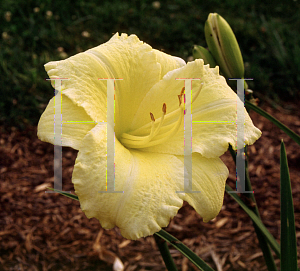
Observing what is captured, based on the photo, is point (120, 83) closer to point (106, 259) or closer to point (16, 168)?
point (106, 259)

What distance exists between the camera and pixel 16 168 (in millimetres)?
2053

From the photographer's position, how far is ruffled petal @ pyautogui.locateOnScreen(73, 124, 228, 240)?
629 millimetres

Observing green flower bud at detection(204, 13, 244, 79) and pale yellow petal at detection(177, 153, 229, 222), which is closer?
pale yellow petal at detection(177, 153, 229, 222)

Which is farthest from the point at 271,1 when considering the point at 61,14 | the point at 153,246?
the point at 153,246

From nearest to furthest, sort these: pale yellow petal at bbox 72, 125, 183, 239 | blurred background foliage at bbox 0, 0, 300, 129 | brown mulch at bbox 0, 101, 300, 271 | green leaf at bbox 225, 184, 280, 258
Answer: pale yellow petal at bbox 72, 125, 183, 239 < green leaf at bbox 225, 184, 280, 258 < brown mulch at bbox 0, 101, 300, 271 < blurred background foliage at bbox 0, 0, 300, 129

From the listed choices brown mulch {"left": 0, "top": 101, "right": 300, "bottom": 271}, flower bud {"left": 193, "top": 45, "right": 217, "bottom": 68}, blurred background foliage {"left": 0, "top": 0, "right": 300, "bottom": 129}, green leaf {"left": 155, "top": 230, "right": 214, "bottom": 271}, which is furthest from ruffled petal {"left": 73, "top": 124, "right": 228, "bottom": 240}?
blurred background foliage {"left": 0, "top": 0, "right": 300, "bottom": 129}

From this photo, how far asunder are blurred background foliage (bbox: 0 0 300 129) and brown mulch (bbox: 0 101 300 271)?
0.43 meters

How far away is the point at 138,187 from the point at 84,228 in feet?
4.00

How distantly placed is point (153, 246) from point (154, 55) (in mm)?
1204

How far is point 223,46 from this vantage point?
963 mm

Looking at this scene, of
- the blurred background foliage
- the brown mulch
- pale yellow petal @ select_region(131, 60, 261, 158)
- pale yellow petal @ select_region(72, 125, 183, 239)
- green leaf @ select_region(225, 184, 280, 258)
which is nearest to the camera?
pale yellow petal @ select_region(72, 125, 183, 239)
